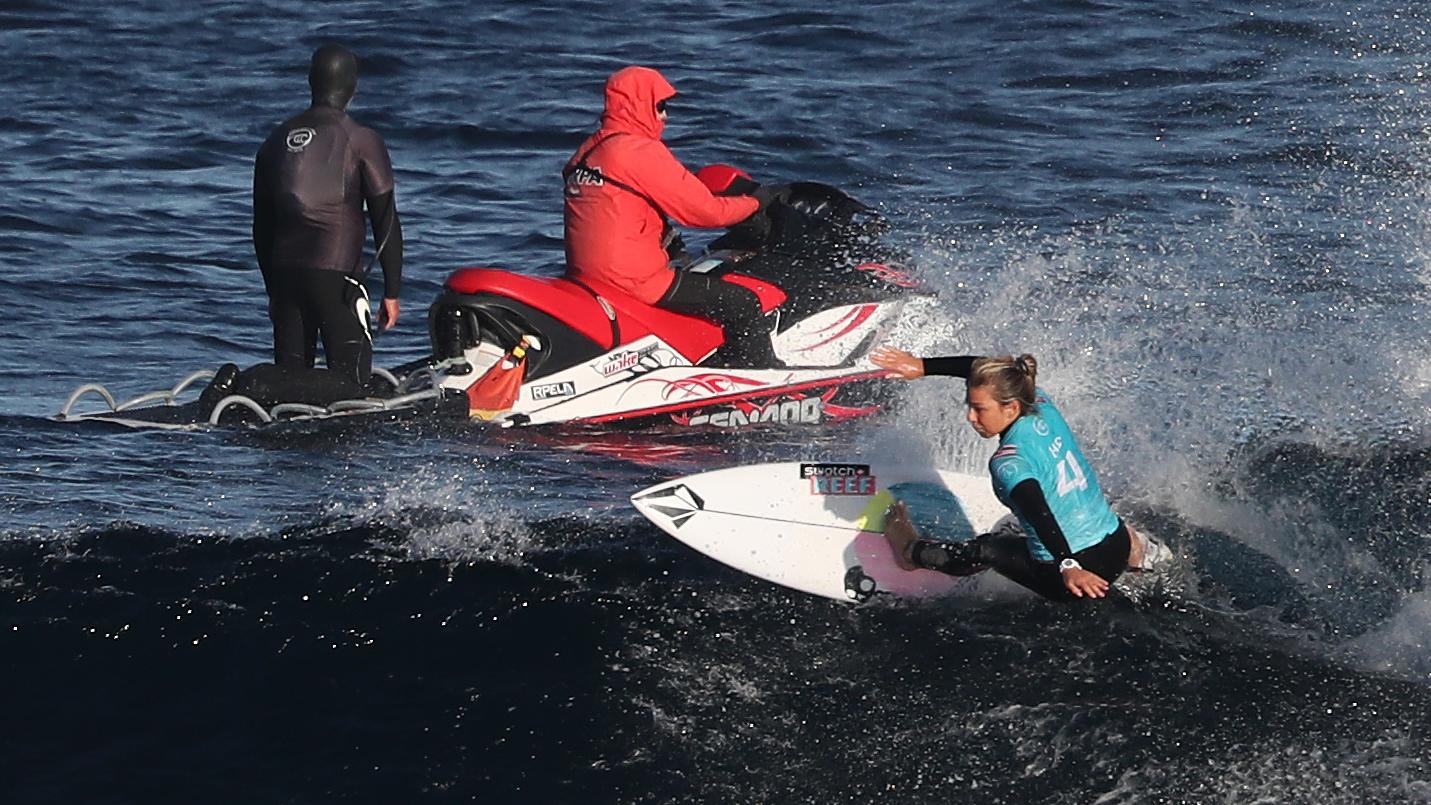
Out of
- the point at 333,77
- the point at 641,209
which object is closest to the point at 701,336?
the point at 641,209

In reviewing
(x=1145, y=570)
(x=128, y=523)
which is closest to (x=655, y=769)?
(x=1145, y=570)

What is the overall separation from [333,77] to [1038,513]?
448cm

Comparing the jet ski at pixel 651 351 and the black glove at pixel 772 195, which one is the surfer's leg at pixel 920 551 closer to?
the jet ski at pixel 651 351

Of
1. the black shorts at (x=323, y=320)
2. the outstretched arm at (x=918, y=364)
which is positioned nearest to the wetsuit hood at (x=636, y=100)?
the black shorts at (x=323, y=320)

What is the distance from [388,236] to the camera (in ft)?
31.3

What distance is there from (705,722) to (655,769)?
1.07 feet

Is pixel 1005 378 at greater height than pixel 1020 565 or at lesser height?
greater

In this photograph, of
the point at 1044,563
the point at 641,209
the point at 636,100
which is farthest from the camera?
the point at 641,209

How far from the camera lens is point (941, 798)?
251 inches

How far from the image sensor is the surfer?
22.7 ft

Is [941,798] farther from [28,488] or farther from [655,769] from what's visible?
[28,488]

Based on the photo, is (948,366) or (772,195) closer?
(948,366)

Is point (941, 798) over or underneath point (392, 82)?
underneath

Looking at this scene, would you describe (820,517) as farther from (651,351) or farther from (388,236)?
(388,236)
